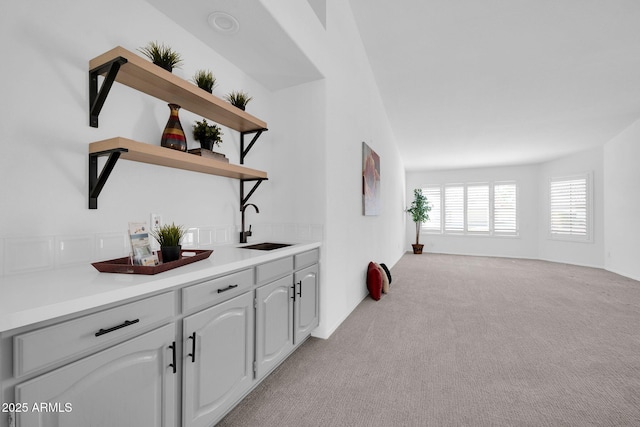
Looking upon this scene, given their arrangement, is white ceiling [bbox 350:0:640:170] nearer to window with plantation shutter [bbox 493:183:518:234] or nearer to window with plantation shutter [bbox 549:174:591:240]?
window with plantation shutter [bbox 549:174:591:240]

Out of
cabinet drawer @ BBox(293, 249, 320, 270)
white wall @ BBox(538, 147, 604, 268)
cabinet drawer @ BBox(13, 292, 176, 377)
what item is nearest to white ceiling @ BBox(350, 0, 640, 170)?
white wall @ BBox(538, 147, 604, 268)

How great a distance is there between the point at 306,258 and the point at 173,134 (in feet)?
4.28

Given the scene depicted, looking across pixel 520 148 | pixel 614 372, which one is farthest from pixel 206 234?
pixel 520 148

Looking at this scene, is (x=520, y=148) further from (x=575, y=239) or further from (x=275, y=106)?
(x=275, y=106)

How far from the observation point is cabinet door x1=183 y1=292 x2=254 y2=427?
1.27 meters

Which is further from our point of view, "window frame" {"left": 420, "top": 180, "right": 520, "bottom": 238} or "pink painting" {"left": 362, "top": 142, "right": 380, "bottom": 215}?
"window frame" {"left": 420, "top": 180, "right": 520, "bottom": 238}

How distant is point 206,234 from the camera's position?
2.10m

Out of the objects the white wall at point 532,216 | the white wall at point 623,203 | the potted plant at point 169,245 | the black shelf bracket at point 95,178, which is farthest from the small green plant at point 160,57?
the white wall at point 532,216

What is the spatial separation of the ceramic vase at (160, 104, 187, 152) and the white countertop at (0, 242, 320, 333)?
2.32 feet

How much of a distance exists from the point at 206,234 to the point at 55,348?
4.22 ft

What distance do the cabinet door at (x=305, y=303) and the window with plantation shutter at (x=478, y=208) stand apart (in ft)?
24.8

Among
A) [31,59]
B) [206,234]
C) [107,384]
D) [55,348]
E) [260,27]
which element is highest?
[260,27]

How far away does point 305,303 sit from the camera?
2.31 metres

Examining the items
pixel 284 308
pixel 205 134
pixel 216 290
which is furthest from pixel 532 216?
pixel 216 290
